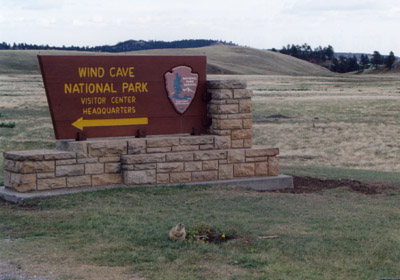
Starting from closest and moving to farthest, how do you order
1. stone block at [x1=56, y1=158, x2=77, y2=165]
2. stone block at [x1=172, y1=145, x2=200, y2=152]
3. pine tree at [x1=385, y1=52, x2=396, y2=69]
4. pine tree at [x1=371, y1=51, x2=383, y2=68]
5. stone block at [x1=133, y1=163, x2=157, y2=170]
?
stone block at [x1=56, y1=158, x2=77, y2=165]
stone block at [x1=133, y1=163, x2=157, y2=170]
stone block at [x1=172, y1=145, x2=200, y2=152]
pine tree at [x1=385, y1=52, x2=396, y2=69]
pine tree at [x1=371, y1=51, x2=383, y2=68]

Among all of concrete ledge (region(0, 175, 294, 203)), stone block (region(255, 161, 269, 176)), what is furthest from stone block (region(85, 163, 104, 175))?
stone block (region(255, 161, 269, 176))

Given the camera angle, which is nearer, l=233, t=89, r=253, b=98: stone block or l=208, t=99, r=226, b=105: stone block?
l=208, t=99, r=226, b=105: stone block

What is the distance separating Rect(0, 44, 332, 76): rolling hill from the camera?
10381 centimetres

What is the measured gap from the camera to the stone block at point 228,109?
12.3 m

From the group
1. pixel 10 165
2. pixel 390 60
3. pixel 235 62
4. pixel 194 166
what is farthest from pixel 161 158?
pixel 235 62

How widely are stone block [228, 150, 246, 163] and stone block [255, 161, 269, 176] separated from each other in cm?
37

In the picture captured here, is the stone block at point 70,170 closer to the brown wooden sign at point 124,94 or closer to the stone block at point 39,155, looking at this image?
the stone block at point 39,155

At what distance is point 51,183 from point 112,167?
3.89 ft

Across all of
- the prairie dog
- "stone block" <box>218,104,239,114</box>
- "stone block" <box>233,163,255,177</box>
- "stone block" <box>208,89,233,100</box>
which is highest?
"stone block" <box>208,89,233,100</box>

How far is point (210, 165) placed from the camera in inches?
479

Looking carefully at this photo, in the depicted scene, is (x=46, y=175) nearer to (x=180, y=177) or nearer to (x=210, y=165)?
(x=180, y=177)

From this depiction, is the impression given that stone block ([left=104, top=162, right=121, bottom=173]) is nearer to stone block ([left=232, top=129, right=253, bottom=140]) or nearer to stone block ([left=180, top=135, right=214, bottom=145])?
stone block ([left=180, top=135, right=214, bottom=145])

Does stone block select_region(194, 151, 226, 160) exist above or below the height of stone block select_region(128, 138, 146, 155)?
below

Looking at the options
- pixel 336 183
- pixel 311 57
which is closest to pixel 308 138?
pixel 336 183
